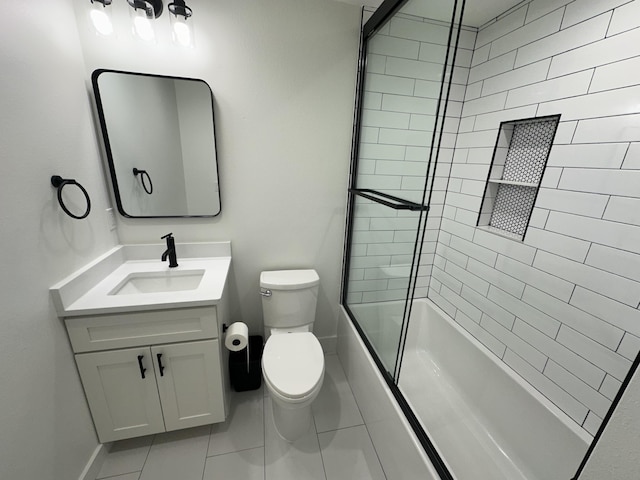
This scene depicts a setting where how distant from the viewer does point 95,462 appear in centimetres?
125

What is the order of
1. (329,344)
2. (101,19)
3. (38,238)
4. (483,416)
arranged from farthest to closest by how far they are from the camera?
(329,344) < (483,416) < (101,19) < (38,238)

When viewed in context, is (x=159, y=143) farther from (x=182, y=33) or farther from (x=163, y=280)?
(x=163, y=280)

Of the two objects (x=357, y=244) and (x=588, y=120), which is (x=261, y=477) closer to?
(x=357, y=244)

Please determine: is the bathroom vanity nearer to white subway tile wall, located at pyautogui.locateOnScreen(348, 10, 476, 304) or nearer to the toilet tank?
the toilet tank

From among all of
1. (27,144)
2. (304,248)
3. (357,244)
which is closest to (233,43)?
(27,144)

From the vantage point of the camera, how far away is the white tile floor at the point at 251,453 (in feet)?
4.27

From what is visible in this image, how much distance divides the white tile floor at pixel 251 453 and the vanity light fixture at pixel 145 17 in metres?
2.13

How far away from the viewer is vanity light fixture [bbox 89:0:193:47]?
47.7 inches

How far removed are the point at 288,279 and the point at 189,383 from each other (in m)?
0.76

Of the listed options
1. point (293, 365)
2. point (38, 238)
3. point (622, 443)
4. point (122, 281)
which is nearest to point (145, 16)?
point (38, 238)

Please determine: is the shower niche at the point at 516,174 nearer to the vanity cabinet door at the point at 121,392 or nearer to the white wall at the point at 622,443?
the white wall at the point at 622,443

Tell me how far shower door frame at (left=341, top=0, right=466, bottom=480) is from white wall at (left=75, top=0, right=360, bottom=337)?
0.05m

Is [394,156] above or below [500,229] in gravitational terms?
above

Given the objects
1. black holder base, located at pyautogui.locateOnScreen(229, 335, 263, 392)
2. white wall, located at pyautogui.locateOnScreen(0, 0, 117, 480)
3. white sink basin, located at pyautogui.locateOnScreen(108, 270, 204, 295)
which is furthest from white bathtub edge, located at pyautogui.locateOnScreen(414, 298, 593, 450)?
white wall, located at pyautogui.locateOnScreen(0, 0, 117, 480)
